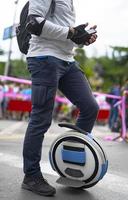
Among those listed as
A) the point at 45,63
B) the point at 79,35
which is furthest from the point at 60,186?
the point at 79,35

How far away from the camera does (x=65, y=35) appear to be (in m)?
4.13

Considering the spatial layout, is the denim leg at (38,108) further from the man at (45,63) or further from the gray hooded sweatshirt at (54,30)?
the gray hooded sweatshirt at (54,30)

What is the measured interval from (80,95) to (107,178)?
1127mm

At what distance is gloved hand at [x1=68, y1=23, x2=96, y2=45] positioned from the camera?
4148 millimetres

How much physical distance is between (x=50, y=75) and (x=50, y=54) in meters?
0.18

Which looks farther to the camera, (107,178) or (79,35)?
(107,178)

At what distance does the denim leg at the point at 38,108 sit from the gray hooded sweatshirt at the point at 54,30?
0.38ft

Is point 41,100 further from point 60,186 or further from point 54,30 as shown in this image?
point 60,186

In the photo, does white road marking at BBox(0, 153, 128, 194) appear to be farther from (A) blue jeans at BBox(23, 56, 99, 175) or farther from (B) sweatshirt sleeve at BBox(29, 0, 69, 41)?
(B) sweatshirt sleeve at BBox(29, 0, 69, 41)

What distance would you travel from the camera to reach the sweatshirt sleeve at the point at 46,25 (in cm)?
409

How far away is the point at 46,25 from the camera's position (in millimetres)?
4074

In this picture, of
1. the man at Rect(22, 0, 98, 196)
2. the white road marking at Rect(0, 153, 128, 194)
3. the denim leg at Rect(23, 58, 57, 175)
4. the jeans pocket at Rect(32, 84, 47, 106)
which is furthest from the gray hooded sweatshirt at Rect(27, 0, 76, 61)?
the white road marking at Rect(0, 153, 128, 194)

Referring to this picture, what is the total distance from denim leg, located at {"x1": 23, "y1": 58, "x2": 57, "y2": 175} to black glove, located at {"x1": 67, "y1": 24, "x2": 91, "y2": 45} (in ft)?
0.97

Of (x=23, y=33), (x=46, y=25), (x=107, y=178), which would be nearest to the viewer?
(x=46, y=25)
